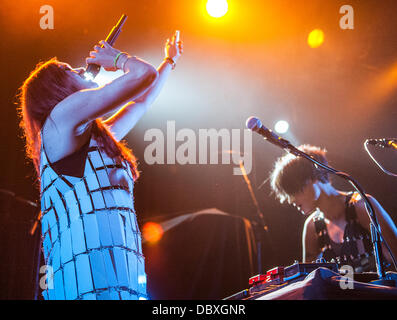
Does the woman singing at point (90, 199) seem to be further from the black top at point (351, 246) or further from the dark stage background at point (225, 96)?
the dark stage background at point (225, 96)

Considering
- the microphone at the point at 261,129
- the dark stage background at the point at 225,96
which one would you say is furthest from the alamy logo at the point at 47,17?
the microphone at the point at 261,129

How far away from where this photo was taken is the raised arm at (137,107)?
5.42 ft

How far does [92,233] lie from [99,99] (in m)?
0.41

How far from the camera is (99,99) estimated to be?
1100 mm

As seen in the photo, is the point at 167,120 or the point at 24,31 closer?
the point at 24,31

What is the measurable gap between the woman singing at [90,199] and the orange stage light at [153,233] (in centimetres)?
240

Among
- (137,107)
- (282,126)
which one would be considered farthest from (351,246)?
(137,107)

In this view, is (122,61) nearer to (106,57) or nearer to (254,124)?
(106,57)

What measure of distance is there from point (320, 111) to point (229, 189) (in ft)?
3.85

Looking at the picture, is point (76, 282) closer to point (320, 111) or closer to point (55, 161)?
point (55, 161)

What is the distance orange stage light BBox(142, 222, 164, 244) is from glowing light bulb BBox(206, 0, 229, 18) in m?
2.03

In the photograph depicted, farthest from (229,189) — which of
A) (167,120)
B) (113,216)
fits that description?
(113,216)

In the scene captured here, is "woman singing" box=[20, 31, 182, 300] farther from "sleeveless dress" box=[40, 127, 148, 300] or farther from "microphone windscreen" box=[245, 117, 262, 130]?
"microphone windscreen" box=[245, 117, 262, 130]

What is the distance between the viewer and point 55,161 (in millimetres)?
1147
